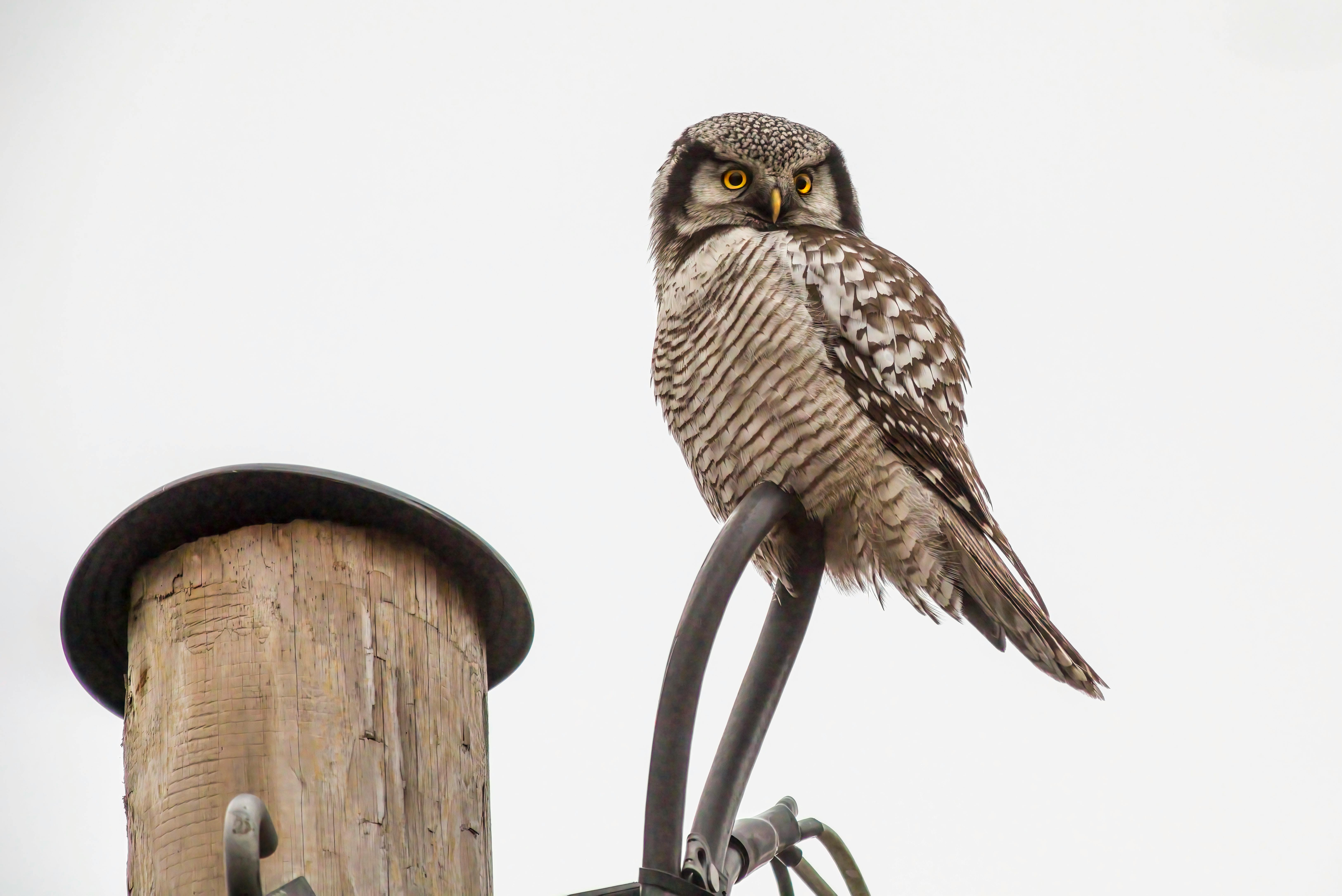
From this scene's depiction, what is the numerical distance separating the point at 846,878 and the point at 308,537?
1053 millimetres

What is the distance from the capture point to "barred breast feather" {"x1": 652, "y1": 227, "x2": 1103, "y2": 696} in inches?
108

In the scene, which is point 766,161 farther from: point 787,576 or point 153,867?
point 153,867

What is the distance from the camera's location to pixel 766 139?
349 cm

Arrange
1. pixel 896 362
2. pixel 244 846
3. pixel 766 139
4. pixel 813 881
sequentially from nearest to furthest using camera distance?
pixel 244 846
pixel 813 881
pixel 896 362
pixel 766 139

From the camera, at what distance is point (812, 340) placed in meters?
2.88

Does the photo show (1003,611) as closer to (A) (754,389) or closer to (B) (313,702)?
(A) (754,389)

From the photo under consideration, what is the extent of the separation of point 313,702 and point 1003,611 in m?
1.74

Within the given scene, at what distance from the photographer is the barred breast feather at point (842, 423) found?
9.04 feet

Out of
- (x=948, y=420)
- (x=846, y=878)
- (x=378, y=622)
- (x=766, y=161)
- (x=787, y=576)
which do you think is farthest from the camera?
(x=766, y=161)

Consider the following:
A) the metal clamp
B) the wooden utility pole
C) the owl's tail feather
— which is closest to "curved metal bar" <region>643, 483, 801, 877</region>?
the wooden utility pole

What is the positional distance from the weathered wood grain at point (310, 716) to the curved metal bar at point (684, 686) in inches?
11.4

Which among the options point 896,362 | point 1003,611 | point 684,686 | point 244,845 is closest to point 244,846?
point 244,845

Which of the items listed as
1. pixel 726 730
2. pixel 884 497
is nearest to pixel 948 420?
pixel 884 497

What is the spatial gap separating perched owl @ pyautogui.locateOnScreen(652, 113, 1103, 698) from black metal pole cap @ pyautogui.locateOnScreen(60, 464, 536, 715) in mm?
1055
